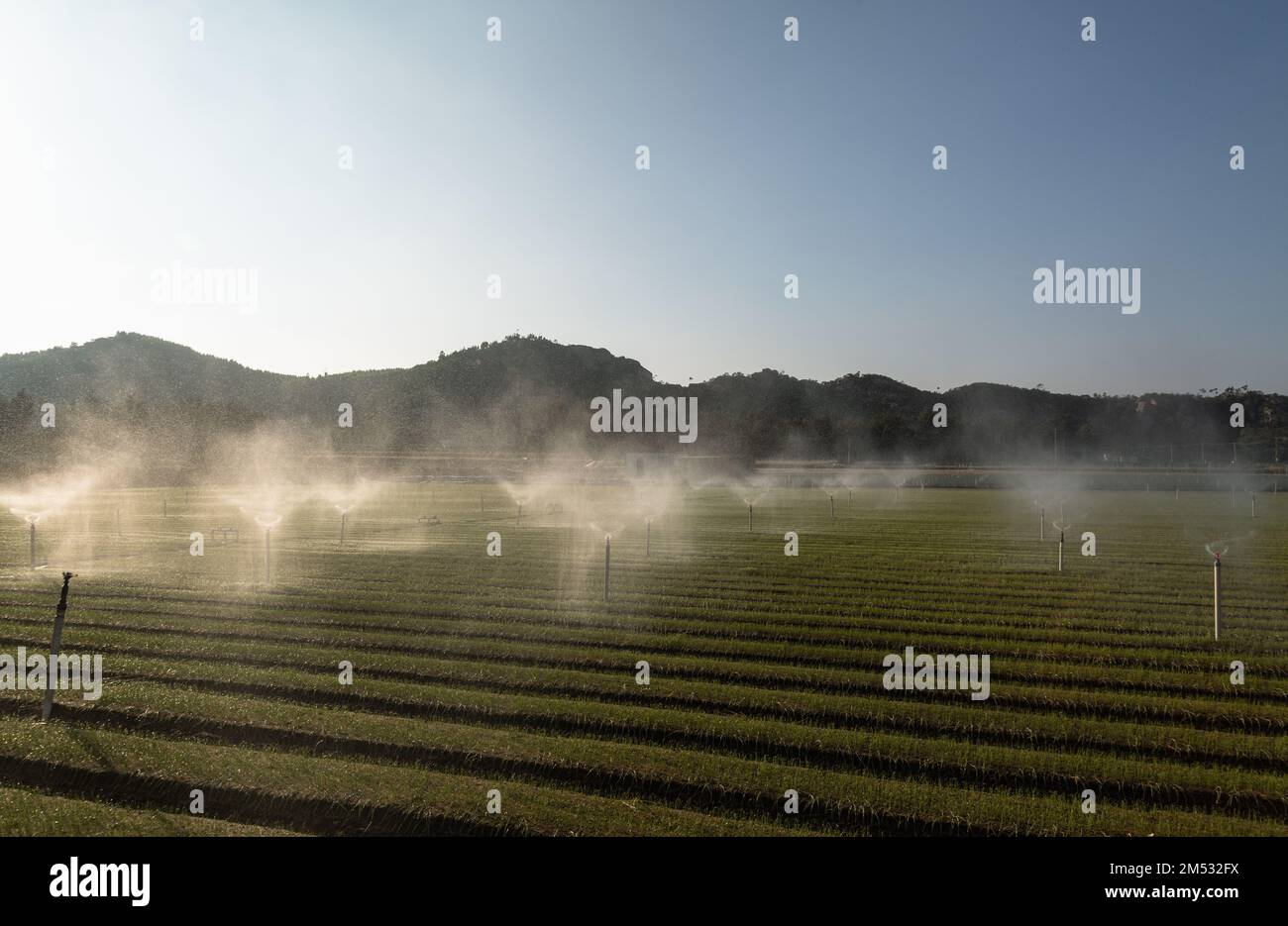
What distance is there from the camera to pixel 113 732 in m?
10.6

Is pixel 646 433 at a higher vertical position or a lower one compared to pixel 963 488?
higher

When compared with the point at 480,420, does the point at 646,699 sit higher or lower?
lower

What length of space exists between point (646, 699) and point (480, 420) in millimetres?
167502

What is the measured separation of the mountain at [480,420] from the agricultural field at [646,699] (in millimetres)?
88840

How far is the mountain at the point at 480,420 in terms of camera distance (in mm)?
108562

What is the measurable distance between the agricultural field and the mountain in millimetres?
88840

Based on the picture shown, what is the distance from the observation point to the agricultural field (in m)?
8.42

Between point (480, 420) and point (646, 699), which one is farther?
point (480, 420)

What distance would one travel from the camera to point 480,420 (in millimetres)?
174375

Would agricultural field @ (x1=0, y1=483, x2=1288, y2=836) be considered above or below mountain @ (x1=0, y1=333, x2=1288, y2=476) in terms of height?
below

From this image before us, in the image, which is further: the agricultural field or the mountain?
the mountain
